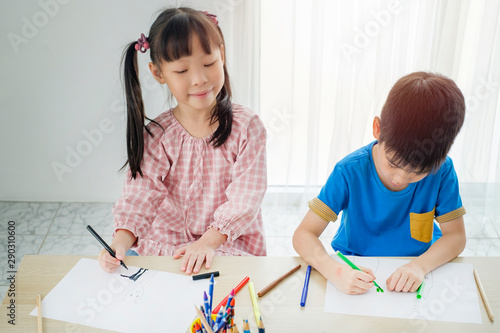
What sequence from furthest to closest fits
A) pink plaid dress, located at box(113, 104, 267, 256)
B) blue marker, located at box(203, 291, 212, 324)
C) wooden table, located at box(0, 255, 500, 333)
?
pink plaid dress, located at box(113, 104, 267, 256) < wooden table, located at box(0, 255, 500, 333) < blue marker, located at box(203, 291, 212, 324)

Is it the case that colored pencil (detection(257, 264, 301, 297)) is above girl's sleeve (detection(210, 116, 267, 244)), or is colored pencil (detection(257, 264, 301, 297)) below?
below

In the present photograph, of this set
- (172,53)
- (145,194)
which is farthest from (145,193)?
(172,53)

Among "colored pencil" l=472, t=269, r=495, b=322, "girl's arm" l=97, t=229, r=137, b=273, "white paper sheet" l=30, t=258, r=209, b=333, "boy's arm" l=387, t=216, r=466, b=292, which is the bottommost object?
"white paper sheet" l=30, t=258, r=209, b=333

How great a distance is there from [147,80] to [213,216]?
1.04m

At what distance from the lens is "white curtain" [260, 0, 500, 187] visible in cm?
205

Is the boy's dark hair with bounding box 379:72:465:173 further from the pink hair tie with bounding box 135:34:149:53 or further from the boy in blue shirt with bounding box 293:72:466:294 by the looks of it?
the pink hair tie with bounding box 135:34:149:53

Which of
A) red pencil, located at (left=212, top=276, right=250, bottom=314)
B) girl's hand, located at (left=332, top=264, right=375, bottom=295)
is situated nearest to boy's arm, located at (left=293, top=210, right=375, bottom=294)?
girl's hand, located at (left=332, top=264, right=375, bottom=295)

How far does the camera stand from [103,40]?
7.14ft

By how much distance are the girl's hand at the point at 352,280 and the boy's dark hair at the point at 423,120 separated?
0.25 meters

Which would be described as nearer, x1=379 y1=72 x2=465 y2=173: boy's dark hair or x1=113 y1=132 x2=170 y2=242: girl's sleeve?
x1=379 y1=72 x2=465 y2=173: boy's dark hair

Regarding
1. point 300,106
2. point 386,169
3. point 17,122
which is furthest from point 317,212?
point 17,122

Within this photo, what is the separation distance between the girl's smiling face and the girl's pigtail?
76 millimetres

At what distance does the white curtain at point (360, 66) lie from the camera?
205cm

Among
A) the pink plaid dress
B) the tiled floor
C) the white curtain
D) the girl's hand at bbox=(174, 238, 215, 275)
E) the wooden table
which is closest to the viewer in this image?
the wooden table
